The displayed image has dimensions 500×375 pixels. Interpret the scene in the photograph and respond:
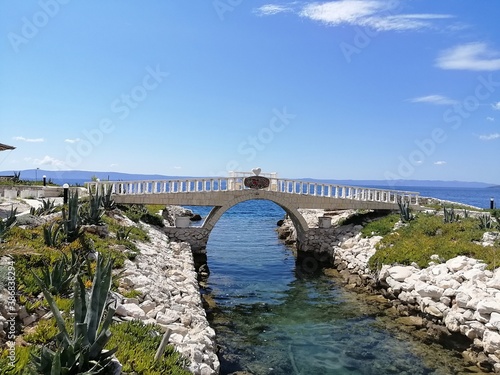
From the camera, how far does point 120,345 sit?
6.65m

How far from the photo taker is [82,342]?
213 inches

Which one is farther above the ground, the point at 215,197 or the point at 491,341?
the point at 215,197

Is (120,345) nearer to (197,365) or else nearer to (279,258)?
(197,365)

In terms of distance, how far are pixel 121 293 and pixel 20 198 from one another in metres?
14.6

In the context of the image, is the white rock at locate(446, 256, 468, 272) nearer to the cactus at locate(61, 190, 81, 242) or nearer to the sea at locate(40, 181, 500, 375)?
the sea at locate(40, 181, 500, 375)

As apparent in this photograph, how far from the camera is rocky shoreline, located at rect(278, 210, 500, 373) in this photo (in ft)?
35.9

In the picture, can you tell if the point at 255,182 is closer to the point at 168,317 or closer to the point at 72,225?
the point at 72,225

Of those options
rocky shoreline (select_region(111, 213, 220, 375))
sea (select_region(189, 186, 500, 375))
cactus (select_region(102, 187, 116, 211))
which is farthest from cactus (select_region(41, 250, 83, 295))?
cactus (select_region(102, 187, 116, 211))

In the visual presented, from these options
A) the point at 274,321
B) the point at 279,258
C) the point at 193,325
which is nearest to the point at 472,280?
the point at 274,321

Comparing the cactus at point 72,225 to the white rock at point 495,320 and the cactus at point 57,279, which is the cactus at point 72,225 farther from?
the white rock at point 495,320

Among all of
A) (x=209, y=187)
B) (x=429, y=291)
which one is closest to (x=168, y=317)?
(x=429, y=291)

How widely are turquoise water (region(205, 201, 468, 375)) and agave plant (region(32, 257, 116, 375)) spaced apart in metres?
5.07

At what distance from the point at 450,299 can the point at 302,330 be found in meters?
4.93

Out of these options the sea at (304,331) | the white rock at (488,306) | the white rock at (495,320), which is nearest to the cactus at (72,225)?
the sea at (304,331)
